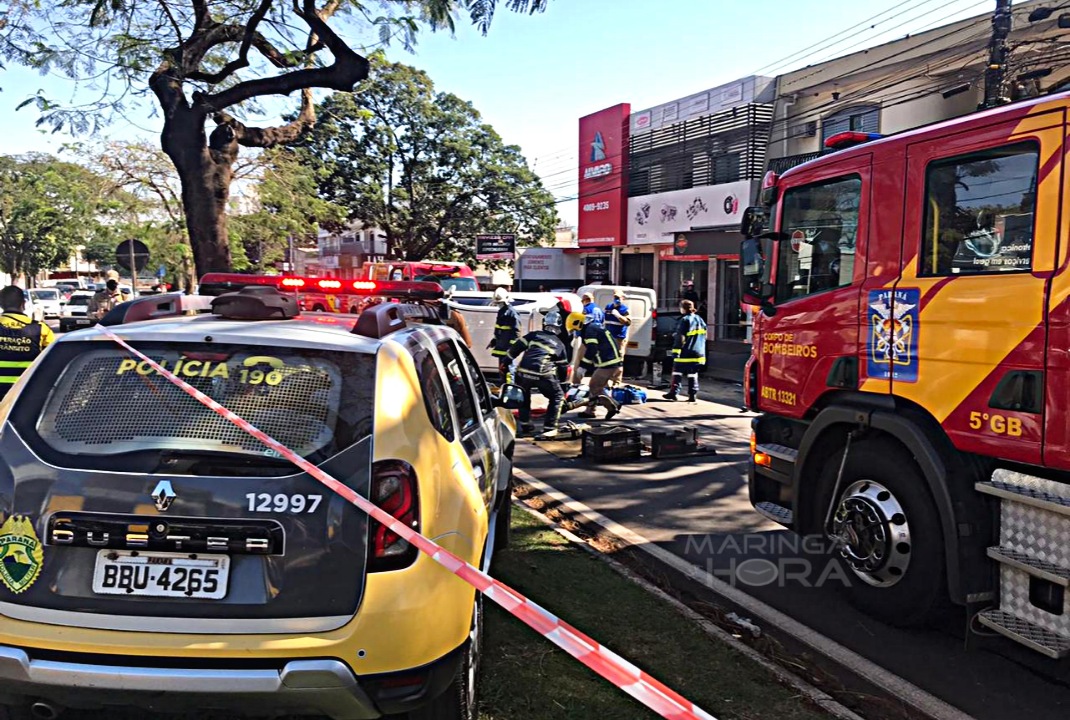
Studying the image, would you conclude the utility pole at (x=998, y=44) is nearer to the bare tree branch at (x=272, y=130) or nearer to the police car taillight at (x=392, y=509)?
the bare tree branch at (x=272, y=130)

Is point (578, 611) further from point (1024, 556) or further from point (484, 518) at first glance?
point (1024, 556)

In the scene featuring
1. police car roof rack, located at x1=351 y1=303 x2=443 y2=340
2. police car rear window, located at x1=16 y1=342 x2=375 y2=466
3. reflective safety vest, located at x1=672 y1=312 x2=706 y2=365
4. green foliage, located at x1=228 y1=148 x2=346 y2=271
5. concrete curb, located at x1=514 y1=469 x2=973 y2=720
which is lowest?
concrete curb, located at x1=514 y1=469 x2=973 y2=720

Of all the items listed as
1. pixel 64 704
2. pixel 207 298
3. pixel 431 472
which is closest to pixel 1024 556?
pixel 431 472

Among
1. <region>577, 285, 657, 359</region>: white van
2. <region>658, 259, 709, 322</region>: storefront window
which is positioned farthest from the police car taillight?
<region>658, 259, 709, 322</region>: storefront window

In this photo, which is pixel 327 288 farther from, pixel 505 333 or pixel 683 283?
pixel 683 283

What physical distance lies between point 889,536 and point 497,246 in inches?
1403

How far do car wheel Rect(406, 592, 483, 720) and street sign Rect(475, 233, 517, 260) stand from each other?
36119mm

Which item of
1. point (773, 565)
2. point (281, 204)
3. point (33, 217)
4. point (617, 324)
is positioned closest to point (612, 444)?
point (773, 565)

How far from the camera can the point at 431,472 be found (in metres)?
2.87

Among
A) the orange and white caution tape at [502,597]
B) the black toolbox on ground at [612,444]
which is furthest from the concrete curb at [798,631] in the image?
the black toolbox on ground at [612,444]

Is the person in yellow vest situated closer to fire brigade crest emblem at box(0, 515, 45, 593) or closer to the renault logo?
fire brigade crest emblem at box(0, 515, 45, 593)

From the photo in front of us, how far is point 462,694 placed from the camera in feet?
9.51

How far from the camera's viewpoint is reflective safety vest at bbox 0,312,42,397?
6.63 metres

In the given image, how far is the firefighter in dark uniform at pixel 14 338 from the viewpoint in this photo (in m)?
6.64
